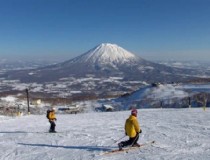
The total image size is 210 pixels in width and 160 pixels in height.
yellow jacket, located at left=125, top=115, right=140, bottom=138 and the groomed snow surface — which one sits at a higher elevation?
yellow jacket, located at left=125, top=115, right=140, bottom=138

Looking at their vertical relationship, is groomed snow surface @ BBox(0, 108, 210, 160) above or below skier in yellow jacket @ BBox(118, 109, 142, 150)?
below

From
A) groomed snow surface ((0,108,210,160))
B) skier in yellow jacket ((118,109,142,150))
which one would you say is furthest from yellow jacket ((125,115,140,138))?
groomed snow surface ((0,108,210,160))

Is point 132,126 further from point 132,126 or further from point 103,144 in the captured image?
point 103,144

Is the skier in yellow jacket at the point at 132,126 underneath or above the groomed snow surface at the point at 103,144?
above

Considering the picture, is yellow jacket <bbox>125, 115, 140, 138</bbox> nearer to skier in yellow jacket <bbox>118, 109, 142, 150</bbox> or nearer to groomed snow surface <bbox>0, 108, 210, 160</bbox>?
skier in yellow jacket <bbox>118, 109, 142, 150</bbox>

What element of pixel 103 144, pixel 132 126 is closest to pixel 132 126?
pixel 132 126

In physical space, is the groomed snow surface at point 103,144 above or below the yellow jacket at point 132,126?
below

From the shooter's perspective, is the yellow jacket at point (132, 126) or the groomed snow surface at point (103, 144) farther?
the groomed snow surface at point (103, 144)

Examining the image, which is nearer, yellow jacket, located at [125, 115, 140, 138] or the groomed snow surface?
yellow jacket, located at [125, 115, 140, 138]

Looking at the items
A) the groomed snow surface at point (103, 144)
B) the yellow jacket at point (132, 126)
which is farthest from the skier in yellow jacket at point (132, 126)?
the groomed snow surface at point (103, 144)

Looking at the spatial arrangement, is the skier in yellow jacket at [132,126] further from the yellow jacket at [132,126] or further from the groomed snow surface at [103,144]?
the groomed snow surface at [103,144]

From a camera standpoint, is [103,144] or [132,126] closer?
[132,126]

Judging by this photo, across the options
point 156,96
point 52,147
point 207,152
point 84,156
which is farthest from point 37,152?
point 156,96

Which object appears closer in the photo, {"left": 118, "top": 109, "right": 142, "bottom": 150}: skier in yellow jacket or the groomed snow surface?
{"left": 118, "top": 109, "right": 142, "bottom": 150}: skier in yellow jacket
